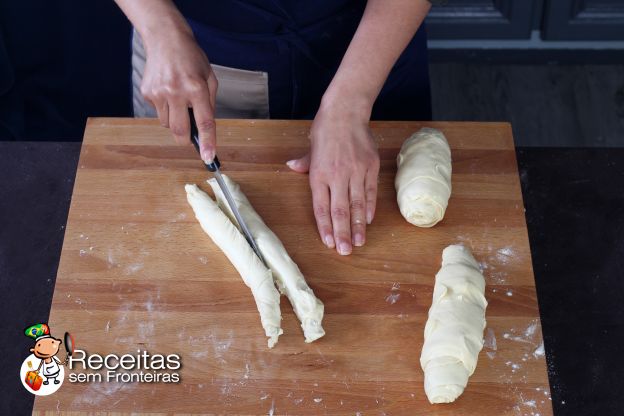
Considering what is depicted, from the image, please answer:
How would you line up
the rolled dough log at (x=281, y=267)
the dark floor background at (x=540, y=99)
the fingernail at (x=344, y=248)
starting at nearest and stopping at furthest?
1. the rolled dough log at (x=281, y=267)
2. the fingernail at (x=344, y=248)
3. the dark floor background at (x=540, y=99)

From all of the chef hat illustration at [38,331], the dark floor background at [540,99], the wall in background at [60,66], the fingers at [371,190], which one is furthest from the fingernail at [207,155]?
the dark floor background at [540,99]

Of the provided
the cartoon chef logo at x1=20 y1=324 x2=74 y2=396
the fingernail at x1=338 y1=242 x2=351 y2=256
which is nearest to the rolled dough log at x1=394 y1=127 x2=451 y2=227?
the fingernail at x1=338 y1=242 x2=351 y2=256

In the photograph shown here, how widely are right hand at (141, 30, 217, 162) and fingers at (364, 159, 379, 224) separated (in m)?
0.35

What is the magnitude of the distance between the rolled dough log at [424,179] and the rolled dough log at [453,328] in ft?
0.34

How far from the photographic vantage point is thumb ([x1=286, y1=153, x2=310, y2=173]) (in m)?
1.67

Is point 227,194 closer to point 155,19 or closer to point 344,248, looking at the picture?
point 344,248

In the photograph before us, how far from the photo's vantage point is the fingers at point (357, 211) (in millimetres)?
1561

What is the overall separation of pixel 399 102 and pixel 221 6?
1.79ft

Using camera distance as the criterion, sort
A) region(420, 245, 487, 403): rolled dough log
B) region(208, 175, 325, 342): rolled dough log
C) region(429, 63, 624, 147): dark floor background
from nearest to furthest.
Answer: region(420, 245, 487, 403): rolled dough log, region(208, 175, 325, 342): rolled dough log, region(429, 63, 624, 147): dark floor background

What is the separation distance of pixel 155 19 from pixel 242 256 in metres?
0.56

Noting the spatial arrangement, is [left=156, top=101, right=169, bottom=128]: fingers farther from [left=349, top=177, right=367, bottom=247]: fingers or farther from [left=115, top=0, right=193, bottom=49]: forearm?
[left=349, top=177, right=367, bottom=247]: fingers

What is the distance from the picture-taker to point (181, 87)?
1482 mm

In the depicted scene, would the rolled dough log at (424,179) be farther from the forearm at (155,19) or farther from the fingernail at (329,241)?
the forearm at (155,19)

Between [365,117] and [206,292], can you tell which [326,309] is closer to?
[206,292]
